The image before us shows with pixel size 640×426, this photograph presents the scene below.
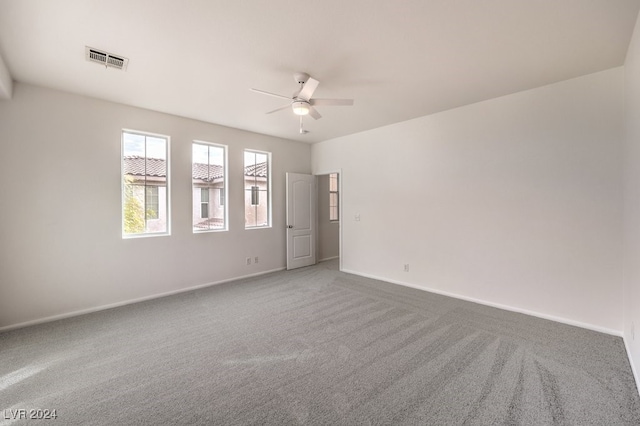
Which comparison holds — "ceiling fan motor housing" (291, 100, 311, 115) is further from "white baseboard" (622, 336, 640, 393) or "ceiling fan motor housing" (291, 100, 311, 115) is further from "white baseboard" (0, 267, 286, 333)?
"white baseboard" (622, 336, 640, 393)

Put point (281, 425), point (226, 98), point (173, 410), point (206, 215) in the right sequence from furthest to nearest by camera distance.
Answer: point (206, 215) < point (226, 98) < point (173, 410) < point (281, 425)

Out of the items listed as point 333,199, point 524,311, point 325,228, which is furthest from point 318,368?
point 333,199

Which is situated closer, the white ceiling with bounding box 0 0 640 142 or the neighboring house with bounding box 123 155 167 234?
the white ceiling with bounding box 0 0 640 142

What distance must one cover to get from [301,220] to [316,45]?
4035 millimetres

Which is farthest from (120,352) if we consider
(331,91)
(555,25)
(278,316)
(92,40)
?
(555,25)

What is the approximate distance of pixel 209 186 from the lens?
4887 mm

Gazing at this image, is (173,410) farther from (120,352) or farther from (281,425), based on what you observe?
(120,352)

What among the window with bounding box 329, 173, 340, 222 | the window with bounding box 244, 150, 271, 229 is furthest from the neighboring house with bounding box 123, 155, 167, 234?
the window with bounding box 329, 173, 340, 222

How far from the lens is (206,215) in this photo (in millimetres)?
4855

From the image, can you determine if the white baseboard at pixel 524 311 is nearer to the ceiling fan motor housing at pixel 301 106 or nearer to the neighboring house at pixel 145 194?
the ceiling fan motor housing at pixel 301 106

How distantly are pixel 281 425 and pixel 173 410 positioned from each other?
2.55 feet

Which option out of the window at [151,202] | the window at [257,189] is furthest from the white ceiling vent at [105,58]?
the window at [257,189]

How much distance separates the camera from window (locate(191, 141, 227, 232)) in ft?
15.5

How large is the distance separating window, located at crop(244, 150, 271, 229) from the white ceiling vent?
2.62 meters
